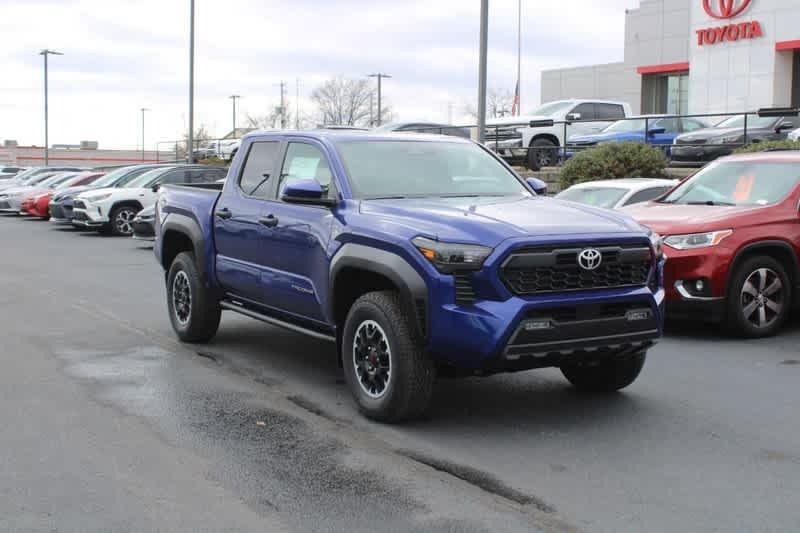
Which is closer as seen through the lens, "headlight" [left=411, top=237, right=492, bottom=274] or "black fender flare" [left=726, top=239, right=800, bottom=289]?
"headlight" [left=411, top=237, right=492, bottom=274]

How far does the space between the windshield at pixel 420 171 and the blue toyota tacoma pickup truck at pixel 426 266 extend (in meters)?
0.01

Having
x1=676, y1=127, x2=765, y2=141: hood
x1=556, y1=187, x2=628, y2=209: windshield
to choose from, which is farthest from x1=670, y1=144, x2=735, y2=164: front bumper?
x1=556, y1=187, x2=628, y2=209: windshield

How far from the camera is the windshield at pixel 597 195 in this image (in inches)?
519

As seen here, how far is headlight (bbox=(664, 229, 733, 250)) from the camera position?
30.7ft

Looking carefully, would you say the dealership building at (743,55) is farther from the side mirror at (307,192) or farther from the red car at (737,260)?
the side mirror at (307,192)

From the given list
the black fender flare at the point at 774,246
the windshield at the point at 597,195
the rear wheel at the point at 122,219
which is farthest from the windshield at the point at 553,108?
the black fender flare at the point at 774,246

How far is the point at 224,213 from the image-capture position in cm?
823

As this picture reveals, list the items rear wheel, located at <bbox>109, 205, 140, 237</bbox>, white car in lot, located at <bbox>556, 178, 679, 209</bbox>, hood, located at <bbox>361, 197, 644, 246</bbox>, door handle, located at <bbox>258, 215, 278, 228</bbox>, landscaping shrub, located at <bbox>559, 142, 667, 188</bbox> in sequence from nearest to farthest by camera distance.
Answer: hood, located at <bbox>361, 197, 644, 246</bbox>
door handle, located at <bbox>258, 215, 278, 228</bbox>
white car in lot, located at <bbox>556, 178, 679, 209</bbox>
landscaping shrub, located at <bbox>559, 142, 667, 188</bbox>
rear wheel, located at <bbox>109, 205, 140, 237</bbox>

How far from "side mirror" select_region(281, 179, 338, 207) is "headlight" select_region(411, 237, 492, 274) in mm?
1185

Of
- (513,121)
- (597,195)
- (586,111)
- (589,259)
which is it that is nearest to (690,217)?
(597,195)

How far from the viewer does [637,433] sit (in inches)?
244

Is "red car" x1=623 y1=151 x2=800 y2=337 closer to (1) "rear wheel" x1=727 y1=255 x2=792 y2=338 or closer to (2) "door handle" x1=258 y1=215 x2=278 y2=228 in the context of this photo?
(1) "rear wheel" x1=727 y1=255 x2=792 y2=338

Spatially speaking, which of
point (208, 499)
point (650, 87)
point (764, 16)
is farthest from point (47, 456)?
point (650, 87)

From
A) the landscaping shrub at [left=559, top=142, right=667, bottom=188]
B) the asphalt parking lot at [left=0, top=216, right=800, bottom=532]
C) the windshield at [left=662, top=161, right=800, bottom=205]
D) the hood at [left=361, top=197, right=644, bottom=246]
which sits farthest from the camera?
the landscaping shrub at [left=559, top=142, right=667, bottom=188]
